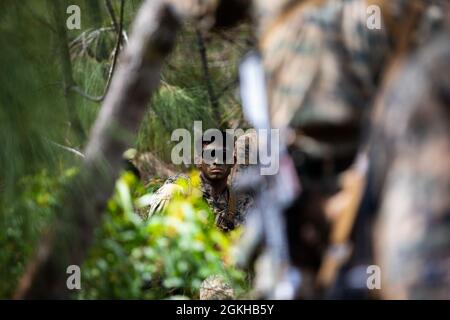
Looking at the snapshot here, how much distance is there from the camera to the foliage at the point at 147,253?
56.6 inches

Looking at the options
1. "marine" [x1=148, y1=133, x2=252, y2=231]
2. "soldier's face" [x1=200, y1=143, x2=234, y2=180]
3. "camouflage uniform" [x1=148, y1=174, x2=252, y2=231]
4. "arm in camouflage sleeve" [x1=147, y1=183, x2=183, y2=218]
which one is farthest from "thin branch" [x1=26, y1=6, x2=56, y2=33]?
"soldier's face" [x1=200, y1=143, x2=234, y2=180]

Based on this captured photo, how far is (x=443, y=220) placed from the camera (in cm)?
113

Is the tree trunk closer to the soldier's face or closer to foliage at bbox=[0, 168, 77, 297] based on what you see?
foliage at bbox=[0, 168, 77, 297]

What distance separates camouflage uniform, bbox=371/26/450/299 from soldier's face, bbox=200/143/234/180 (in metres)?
2.85

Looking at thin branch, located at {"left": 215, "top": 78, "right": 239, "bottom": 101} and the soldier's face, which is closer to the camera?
the soldier's face

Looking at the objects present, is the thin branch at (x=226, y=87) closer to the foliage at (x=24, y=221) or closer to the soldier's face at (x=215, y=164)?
the soldier's face at (x=215, y=164)

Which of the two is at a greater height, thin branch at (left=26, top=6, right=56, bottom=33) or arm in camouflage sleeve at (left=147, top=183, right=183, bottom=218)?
thin branch at (left=26, top=6, right=56, bottom=33)

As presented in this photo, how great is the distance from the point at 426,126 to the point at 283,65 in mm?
284

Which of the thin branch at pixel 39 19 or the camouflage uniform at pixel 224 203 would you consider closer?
the thin branch at pixel 39 19

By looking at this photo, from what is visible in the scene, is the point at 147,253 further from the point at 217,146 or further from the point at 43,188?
the point at 217,146

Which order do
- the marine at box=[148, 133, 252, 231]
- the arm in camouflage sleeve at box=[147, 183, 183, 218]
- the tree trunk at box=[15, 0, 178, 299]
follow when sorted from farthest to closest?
the marine at box=[148, 133, 252, 231], the arm in camouflage sleeve at box=[147, 183, 183, 218], the tree trunk at box=[15, 0, 178, 299]

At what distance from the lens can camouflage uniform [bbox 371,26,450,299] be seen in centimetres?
113

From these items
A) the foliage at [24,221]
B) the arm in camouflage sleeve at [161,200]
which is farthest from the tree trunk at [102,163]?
the arm in camouflage sleeve at [161,200]

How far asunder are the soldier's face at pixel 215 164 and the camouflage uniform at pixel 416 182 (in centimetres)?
285
